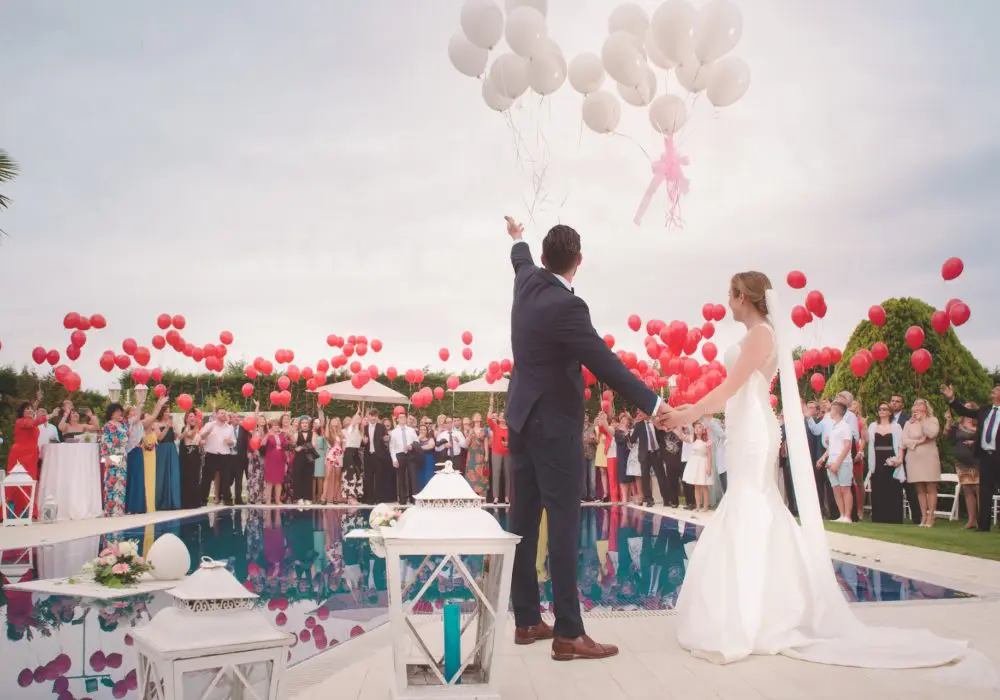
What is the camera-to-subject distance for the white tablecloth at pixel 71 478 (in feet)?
40.2

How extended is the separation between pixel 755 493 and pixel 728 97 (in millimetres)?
4567

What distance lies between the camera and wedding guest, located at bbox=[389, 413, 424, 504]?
1559 centimetres

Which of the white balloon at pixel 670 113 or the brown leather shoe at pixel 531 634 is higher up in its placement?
the white balloon at pixel 670 113

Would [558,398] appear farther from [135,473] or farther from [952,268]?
[135,473]

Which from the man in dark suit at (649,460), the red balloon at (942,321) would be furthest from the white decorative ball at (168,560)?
the red balloon at (942,321)

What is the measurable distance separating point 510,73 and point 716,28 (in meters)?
1.85

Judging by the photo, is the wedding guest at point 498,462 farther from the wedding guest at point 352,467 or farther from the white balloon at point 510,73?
the white balloon at point 510,73

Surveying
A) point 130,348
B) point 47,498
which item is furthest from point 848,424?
point 130,348

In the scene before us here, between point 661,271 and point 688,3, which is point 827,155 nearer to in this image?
point 661,271

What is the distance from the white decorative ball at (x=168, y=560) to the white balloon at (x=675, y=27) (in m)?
5.99

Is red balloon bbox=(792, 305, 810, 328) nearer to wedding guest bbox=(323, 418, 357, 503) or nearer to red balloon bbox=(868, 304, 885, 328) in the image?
red balloon bbox=(868, 304, 885, 328)

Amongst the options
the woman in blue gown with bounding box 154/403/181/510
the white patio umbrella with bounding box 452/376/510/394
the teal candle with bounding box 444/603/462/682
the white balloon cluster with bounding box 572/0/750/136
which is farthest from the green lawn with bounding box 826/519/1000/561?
the woman in blue gown with bounding box 154/403/181/510

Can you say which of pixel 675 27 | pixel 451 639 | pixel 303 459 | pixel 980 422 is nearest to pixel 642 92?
pixel 675 27

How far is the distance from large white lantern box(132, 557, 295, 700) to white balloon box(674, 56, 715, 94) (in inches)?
254
